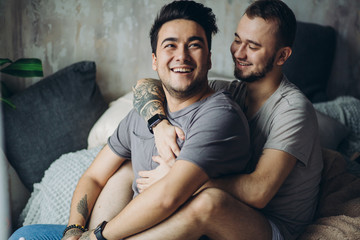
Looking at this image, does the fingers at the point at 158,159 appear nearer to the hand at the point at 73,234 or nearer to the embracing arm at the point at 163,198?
the embracing arm at the point at 163,198

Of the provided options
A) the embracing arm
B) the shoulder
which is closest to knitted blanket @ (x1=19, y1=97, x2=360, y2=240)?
the shoulder

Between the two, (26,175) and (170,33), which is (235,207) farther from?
(26,175)

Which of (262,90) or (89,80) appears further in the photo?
(89,80)

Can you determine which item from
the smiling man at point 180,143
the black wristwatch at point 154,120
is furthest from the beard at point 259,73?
the black wristwatch at point 154,120

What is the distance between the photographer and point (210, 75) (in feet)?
7.89

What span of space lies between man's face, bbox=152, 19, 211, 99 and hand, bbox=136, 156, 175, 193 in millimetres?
276

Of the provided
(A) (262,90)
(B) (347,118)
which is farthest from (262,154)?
(B) (347,118)

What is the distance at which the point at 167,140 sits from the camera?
1271mm

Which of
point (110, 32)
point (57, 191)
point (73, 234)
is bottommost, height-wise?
point (57, 191)

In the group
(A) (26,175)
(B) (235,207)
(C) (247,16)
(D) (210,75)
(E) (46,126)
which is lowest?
(A) (26,175)

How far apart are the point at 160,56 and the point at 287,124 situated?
569 millimetres

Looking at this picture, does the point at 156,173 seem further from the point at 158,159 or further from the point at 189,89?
the point at 189,89

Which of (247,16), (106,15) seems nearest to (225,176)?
(247,16)

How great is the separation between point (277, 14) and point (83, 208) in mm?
1200
